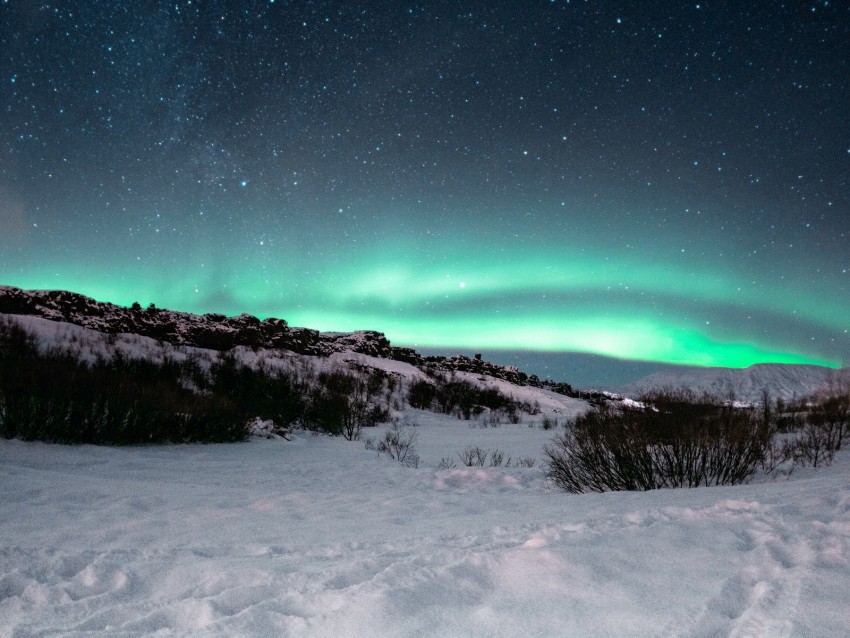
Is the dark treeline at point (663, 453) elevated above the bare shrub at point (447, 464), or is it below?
above

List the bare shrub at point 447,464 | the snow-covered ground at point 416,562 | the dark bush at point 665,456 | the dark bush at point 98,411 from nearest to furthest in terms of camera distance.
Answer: the snow-covered ground at point 416,562 → the dark bush at point 665,456 → the dark bush at point 98,411 → the bare shrub at point 447,464

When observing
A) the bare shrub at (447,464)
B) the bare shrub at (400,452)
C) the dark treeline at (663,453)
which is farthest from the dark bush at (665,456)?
the bare shrub at (400,452)

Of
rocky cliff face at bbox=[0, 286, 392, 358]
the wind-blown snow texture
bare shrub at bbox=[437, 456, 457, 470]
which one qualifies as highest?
rocky cliff face at bbox=[0, 286, 392, 358]

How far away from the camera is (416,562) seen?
2234 mm

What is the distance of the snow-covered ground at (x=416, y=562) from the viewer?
5.66 ft

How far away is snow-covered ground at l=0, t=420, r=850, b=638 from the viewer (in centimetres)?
172

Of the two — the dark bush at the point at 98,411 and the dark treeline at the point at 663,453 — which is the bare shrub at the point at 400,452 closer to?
the dark treeline at the point at 663,453

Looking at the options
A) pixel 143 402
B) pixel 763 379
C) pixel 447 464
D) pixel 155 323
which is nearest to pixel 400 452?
pixel 447 464

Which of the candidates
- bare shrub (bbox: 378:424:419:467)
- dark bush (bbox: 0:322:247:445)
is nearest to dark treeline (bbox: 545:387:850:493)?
bare shrub (bbox: 378:424:419:467)

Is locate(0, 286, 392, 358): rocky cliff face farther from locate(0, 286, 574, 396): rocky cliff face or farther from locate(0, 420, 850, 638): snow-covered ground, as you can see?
locate(0, 420, 850, 638): snow-covered ground

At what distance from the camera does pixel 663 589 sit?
1881 mm

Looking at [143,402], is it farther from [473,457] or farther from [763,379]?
[763,379]

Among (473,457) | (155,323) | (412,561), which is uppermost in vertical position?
(155,323)

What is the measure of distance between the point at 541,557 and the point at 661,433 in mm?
4482
